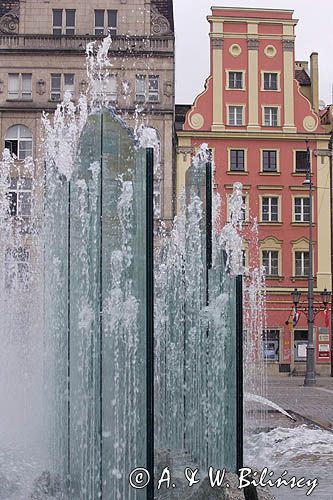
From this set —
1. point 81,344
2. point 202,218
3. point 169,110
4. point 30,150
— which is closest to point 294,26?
point 169,110

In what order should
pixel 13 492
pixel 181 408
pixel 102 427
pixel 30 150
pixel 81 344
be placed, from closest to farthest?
pixel 102 427 < pixel 81 344 < pixel 13 492 < pixel 181 408 < pixel 30 150

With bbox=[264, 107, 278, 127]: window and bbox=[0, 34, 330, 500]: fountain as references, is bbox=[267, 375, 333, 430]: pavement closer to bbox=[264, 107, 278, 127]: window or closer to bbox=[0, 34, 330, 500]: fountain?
bbox=[0, 34, 330, 500]: fountain

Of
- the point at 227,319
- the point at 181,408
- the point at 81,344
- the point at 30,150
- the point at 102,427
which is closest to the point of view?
the point at 102,427

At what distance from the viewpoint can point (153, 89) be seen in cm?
4141

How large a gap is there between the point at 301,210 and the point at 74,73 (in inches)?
505

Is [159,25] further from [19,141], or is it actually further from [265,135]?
[19,141]

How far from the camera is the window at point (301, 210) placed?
4197 cm

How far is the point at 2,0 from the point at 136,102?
29.1 ft

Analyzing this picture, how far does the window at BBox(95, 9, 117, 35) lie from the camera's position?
1635 inches

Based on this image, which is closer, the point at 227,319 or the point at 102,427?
the point at 102,427

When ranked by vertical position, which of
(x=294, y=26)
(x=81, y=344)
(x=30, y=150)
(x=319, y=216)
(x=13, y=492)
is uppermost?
(x=294, y=26)

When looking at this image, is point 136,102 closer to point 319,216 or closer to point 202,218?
point 319,216

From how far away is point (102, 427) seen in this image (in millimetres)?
6895

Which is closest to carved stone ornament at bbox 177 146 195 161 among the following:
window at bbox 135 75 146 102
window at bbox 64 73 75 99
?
window at bbox 135 75 146 102
